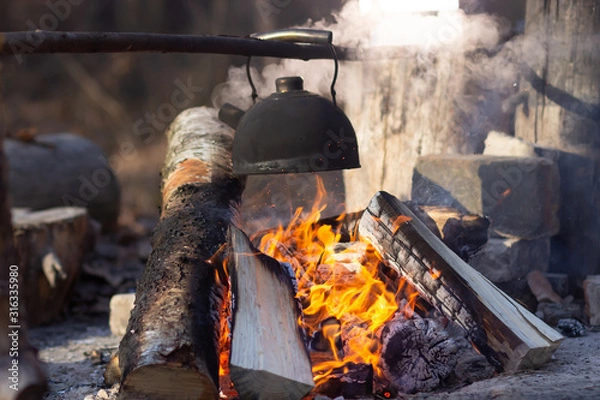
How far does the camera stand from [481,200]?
14.7ft

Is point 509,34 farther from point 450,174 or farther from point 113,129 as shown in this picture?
point 113,129

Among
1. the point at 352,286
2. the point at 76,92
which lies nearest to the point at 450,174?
the point at 352,286

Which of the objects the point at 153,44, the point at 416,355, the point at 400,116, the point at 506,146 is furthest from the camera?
the point at 400,116

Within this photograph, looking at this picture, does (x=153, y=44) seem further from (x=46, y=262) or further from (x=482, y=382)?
(x=46, y=262)

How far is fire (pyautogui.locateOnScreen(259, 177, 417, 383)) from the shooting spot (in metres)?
3.25

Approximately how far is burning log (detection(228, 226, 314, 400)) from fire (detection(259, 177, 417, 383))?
0.59 ft

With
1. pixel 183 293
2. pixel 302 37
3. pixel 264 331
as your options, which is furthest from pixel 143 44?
pixel 264 331

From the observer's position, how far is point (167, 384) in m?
2.62

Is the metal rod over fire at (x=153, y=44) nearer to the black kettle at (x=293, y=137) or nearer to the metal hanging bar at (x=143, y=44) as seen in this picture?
the metal hanging bar at (x=143, y=44)

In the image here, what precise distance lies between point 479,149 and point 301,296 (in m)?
2.22

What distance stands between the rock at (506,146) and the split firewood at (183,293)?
186 cm

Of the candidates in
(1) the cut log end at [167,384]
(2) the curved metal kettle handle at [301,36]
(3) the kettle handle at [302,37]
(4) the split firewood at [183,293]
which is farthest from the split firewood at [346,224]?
(1) the cut log end at [167,384]

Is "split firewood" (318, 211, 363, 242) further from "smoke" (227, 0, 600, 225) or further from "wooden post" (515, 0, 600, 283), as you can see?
"wooden post" (515, 0, 600, 283)

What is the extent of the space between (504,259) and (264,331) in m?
2.16
